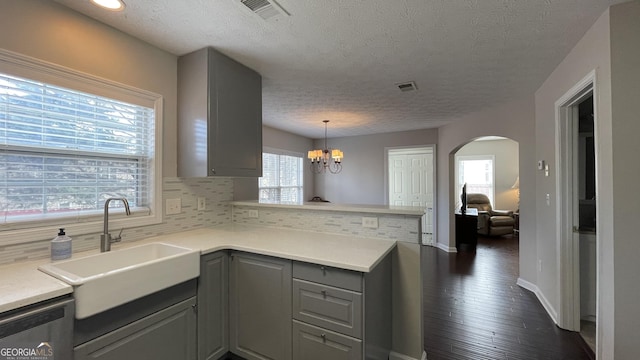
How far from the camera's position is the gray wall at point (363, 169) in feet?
18.5

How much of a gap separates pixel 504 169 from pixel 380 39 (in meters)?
6.80

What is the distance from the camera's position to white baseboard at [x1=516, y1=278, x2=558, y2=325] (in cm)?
255

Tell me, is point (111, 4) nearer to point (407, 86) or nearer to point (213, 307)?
point (213, 307)

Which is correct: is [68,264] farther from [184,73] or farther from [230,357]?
[184,73]

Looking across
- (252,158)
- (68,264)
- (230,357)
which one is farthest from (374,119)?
(68,264)

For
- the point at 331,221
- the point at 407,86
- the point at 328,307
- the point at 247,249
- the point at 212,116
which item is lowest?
the point at 328,307

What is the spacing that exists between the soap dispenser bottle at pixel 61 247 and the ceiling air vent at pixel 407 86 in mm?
3022

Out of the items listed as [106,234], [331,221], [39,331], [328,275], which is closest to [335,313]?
[328,275]

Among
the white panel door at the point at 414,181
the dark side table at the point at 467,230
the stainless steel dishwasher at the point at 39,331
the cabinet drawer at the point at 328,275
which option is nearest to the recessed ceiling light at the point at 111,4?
the stainless steel dishwasher at the point at 39,331

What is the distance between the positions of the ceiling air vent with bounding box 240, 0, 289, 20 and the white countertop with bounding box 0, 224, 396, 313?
4.99ft

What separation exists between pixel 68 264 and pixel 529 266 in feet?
14.4

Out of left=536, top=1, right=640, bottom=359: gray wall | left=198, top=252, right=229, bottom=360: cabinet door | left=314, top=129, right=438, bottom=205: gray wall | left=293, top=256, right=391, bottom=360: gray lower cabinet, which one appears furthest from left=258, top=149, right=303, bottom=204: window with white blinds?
left=536, top=1, right=640, bottom=359: gray wall

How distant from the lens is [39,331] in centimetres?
107

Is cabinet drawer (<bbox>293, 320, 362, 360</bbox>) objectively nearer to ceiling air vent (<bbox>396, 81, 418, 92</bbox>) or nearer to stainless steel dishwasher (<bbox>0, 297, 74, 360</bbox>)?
stainless steel dishwasher (<bbox>0, 297, 74, 360</bbox>)
